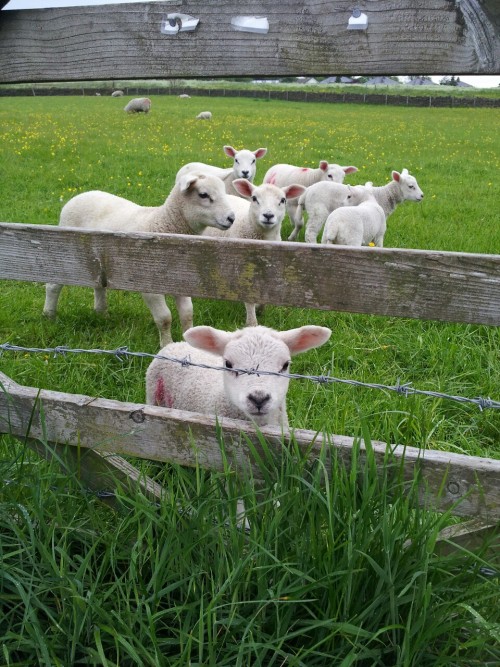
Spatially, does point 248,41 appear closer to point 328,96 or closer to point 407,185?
point 407,185

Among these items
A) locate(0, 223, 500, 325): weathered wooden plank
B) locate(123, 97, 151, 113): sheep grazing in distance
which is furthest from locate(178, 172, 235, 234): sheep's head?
locate(123, 97, 151, 113): sheep grazing in distance

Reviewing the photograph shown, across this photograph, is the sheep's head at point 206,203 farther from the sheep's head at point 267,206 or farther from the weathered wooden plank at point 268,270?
the weathered wooden plank at point 268,270

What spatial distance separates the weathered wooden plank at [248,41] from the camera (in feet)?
5.54

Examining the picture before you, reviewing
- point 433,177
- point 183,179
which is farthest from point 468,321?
point 433,177

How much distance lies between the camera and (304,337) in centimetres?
280

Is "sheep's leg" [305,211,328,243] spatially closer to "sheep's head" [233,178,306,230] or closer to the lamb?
the lamb

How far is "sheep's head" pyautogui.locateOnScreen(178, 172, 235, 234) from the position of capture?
527cm

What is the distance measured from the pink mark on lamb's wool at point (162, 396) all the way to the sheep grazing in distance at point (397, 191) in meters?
6.31

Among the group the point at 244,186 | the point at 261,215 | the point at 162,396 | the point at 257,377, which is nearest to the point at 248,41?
the point at 257,377

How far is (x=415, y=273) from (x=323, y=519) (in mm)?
817

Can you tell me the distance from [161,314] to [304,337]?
7.43 ft

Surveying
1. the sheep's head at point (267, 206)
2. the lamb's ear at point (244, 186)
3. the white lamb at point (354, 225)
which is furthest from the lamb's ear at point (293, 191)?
the white lamb at point (354, 225)

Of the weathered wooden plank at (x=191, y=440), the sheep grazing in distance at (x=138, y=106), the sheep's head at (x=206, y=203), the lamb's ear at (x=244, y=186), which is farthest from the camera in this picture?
the sheep grazing in distance at (x=138, y=106)

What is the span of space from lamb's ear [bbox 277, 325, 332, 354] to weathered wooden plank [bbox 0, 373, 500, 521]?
Result: 0.80 metres
